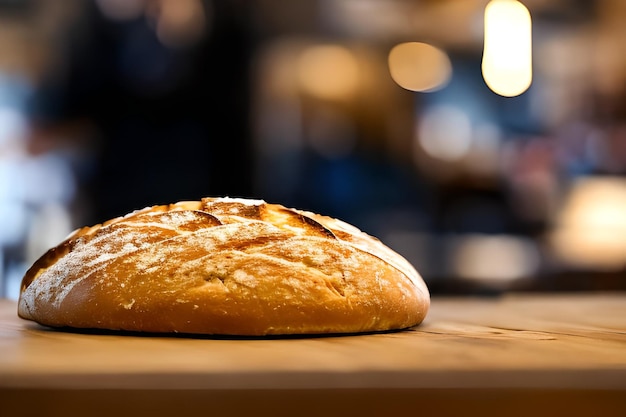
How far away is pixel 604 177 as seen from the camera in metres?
4.22

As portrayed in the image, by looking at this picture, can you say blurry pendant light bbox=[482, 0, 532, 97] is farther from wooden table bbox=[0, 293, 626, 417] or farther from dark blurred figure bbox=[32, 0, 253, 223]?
wooden table bbox=[0, 293, 626, 417]

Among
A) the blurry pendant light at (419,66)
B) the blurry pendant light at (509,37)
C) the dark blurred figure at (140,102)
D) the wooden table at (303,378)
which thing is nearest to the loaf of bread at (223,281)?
the wooden table at (303,378)

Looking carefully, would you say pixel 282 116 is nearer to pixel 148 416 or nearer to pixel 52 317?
pixel 52 317

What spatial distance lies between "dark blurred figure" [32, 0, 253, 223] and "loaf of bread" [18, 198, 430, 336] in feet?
6.98

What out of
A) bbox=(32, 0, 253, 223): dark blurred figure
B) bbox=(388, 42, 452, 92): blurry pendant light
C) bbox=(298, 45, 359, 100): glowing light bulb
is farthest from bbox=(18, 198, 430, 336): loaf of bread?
bbox=(388, 42, 452, 92): blurry pendant light

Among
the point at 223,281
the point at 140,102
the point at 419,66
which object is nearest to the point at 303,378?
the point at 223,281

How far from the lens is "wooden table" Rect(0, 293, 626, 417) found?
667 millimetres

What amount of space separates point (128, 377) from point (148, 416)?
0.14 feet

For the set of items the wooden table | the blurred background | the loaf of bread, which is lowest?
the wooden table

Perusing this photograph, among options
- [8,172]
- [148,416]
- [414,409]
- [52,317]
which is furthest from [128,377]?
[8,172]

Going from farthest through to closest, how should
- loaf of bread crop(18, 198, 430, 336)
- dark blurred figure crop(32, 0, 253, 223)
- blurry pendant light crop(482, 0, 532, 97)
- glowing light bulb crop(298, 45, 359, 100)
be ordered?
glowing light bulb crop(298, 45, 359, 100) < dark blurred figure crop(32, 0, 253, 223) < blurry pendant light crop(482, 0, 532, 97) < loaf of bread crop(18, 198, 430, 336)

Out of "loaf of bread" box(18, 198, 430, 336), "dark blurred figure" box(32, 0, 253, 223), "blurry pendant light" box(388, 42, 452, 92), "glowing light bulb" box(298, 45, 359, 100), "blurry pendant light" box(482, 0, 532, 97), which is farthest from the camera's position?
"blurry pendant light" box(388, 42, 452, 92)

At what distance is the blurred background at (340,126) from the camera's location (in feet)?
10.8

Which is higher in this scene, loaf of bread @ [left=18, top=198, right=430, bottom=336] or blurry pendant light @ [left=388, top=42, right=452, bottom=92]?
blurry pendant light @ [left=388, top=42, right=452, bottom=92]
